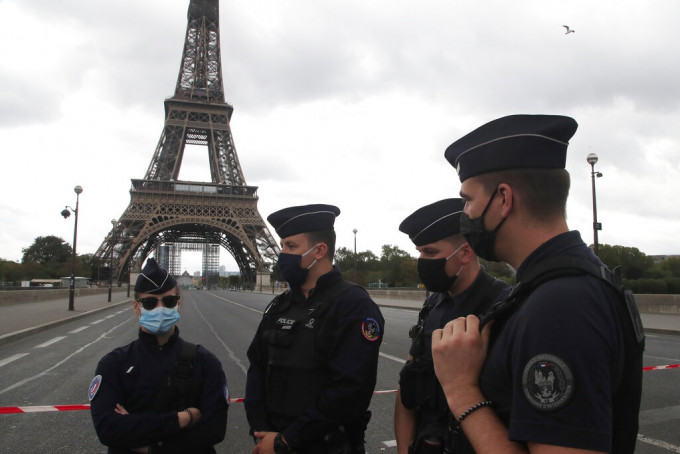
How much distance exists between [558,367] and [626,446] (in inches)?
17.2

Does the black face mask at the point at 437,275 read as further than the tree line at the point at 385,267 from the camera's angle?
No

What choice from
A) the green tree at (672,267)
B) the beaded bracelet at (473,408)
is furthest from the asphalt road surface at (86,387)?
the green tree at (672,267)

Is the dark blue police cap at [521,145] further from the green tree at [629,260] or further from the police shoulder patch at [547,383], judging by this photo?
the green tree at [629,260]

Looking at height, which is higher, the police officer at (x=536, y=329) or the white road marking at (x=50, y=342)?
the police officer at (x=536, y=329)

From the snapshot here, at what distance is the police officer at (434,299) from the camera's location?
8.01 feet

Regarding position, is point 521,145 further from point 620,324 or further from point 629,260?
point 629,260

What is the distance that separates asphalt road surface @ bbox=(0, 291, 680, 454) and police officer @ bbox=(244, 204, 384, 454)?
7.15 feet

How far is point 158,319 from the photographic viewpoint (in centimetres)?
295

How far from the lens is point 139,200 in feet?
185

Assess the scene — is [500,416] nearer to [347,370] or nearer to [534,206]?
[534,206]

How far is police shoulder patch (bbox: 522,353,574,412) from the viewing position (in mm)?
1179

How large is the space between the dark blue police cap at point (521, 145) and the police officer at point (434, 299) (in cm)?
114

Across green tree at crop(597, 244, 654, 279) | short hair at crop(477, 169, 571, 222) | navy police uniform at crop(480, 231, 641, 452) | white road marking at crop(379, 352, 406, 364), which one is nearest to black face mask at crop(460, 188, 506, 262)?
short hair at crop(477, 169, 571, 222)

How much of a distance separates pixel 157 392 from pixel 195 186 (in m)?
58.9
